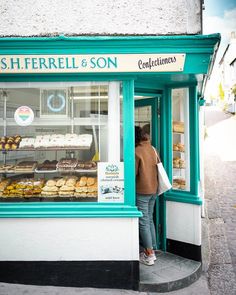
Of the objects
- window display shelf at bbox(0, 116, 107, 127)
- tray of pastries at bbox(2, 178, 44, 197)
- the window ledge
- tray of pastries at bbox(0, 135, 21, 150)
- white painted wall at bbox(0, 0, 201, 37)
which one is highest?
white painted wall at bbox(0, 0, 201, 37)

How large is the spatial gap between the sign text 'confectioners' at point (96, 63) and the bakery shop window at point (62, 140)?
338 mm

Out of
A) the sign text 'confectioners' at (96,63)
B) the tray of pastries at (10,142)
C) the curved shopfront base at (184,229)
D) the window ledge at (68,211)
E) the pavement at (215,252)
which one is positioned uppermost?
the sign text 'confectioners' at (96,63)

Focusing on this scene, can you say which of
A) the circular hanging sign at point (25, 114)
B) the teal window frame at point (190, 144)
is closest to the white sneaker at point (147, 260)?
the teal window frame at point (190, 144)

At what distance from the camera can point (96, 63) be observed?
4180 millimetres

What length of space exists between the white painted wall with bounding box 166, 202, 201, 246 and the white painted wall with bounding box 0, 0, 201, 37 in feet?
8.73

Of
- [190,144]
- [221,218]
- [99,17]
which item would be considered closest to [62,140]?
[99,17]

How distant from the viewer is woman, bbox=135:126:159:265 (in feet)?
16.0

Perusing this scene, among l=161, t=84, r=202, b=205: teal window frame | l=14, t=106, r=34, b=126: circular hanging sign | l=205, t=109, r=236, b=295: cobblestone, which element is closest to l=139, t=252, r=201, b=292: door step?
l=205, t=109, r=236, b=295: cobblestone

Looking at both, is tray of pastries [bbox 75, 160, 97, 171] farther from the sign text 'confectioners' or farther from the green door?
the green door

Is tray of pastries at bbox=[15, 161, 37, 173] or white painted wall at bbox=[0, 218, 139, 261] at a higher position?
tray of pastries at bbox=[15, 161, 37, 173]

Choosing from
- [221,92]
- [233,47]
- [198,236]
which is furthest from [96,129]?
[233,47]

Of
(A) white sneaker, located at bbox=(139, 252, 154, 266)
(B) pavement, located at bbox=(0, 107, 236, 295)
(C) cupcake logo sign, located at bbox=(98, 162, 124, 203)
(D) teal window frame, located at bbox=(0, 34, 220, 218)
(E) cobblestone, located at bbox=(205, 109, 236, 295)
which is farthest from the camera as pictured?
(A) white sneaker, located at bbox=(139, 252, 154, 266)

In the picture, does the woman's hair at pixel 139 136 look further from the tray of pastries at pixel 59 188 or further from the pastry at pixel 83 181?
the tray of pastries at pixel 59 188

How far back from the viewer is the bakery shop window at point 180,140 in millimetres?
5402
